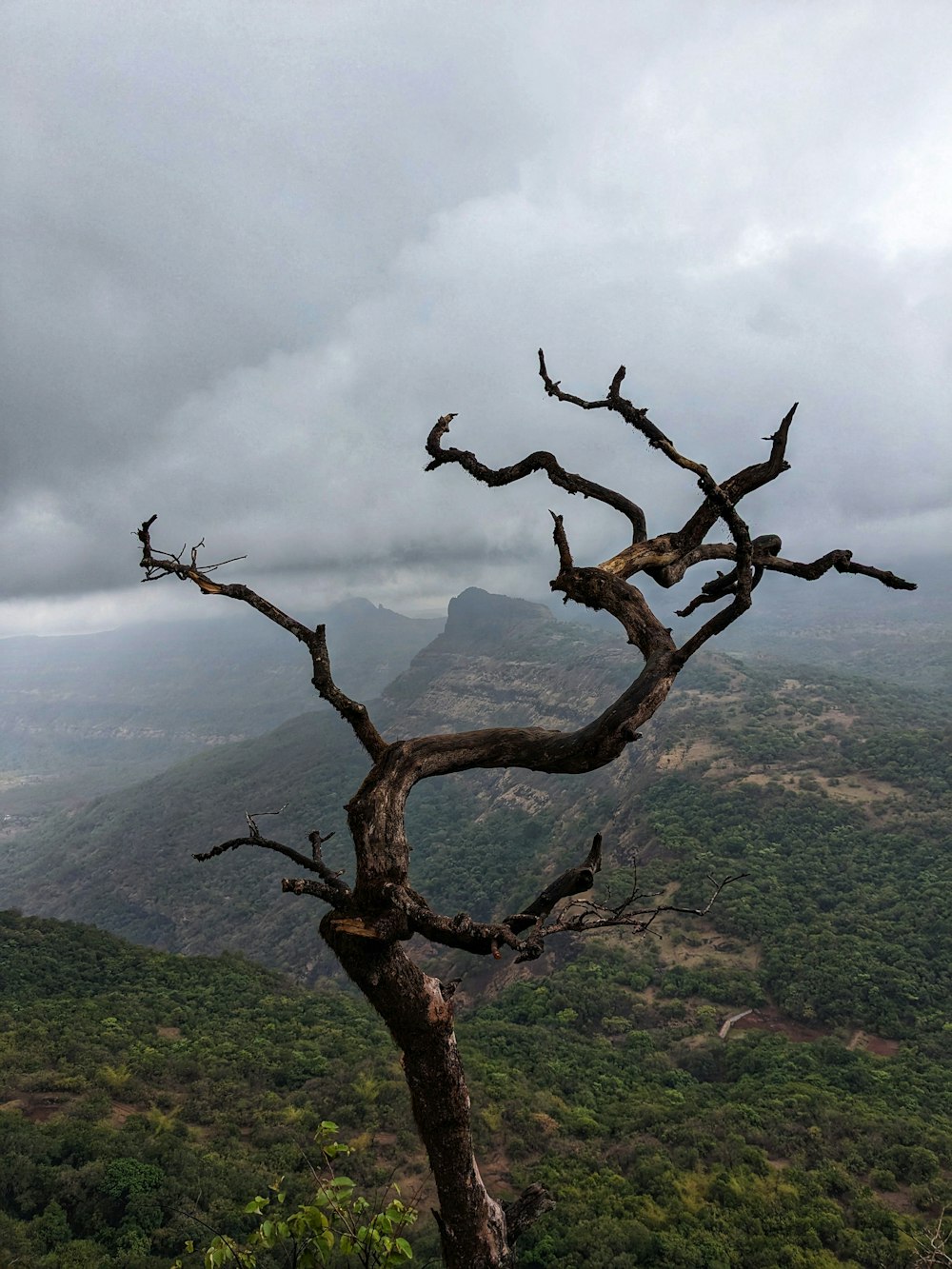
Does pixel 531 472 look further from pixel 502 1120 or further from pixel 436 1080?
pixel 502 1120

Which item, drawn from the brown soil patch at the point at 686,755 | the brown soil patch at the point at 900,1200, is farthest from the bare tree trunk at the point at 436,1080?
the brown soil patch at the point at 686,755

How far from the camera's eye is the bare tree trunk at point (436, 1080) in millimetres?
3605

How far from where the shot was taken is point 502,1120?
85.5 feet

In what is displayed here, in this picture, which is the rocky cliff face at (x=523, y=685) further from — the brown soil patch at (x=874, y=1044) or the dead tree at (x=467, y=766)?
the dead tree at (x=467, y=766)

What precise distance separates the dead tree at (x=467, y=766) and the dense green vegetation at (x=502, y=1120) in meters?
12.0

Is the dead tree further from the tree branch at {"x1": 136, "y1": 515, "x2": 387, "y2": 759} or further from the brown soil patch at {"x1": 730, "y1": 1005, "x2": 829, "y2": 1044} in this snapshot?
the brown soil patch at {"x1": 730, "y1": 1005, "x2": 829, "y2": 1044}

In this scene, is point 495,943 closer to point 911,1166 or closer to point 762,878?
point 911,1166

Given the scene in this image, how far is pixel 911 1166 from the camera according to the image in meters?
22.0

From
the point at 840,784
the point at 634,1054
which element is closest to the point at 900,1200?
the point at 634,1054

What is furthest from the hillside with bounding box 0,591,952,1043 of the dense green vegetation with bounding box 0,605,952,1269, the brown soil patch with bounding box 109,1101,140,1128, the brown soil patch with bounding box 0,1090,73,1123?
the brown soil patch with bounding box 0,1090,73,1123

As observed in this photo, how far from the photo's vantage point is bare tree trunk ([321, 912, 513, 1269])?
11.8ft

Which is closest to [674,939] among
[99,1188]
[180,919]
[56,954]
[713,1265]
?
[713,1265]

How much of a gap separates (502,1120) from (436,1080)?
2851 cm

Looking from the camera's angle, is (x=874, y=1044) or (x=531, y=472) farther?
(x=874, y=1044)
